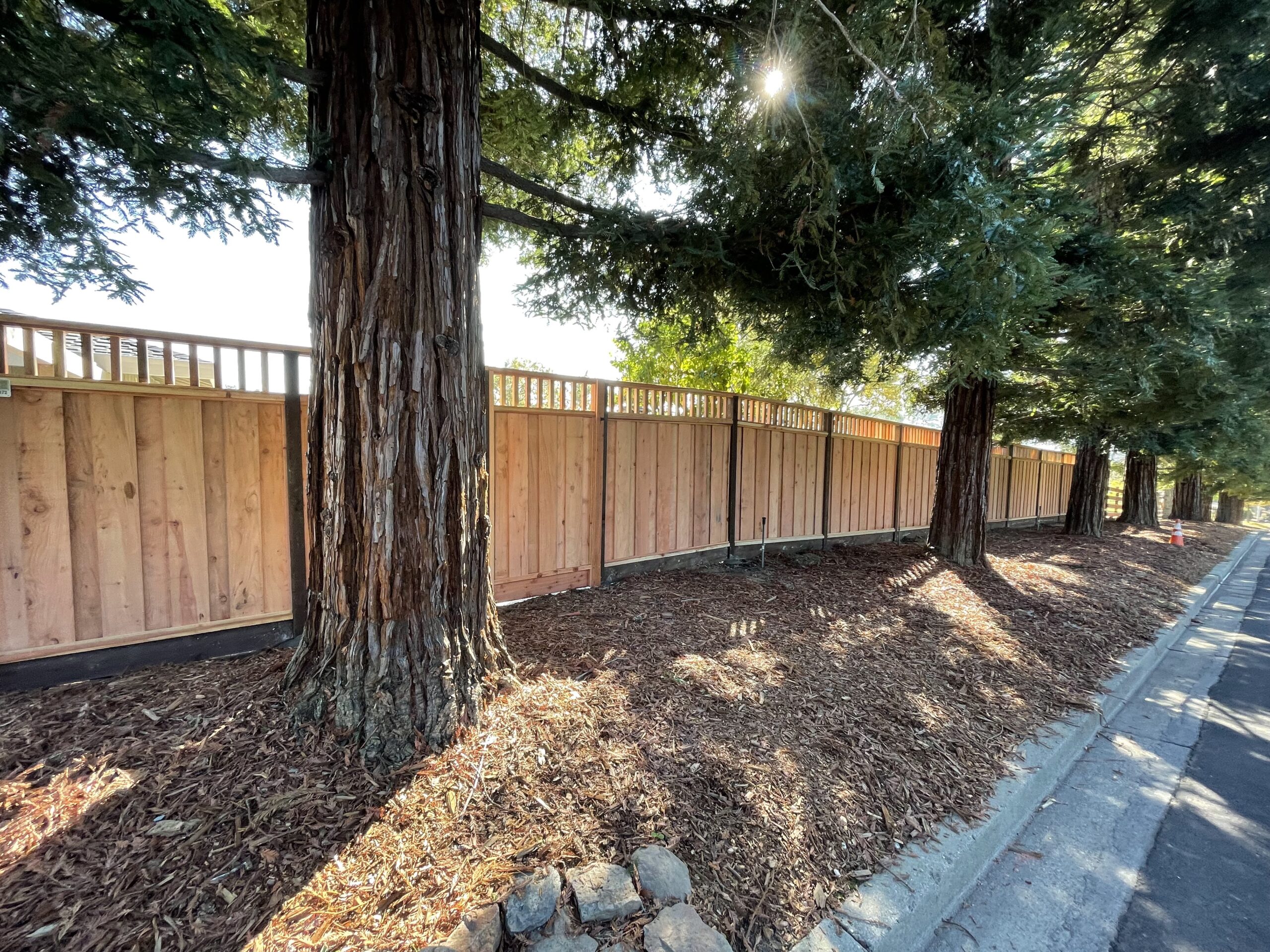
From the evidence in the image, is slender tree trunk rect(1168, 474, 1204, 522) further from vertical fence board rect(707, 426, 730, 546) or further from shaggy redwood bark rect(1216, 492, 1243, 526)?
vertical fence board rect(707, 426, 730, 546)

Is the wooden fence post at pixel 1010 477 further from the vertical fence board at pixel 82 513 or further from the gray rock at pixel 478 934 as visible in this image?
the vertical fence board at pixel 82 513

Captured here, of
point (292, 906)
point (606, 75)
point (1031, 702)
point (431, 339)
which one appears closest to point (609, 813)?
point (292, 906)

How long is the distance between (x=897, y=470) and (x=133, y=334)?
9.10 m

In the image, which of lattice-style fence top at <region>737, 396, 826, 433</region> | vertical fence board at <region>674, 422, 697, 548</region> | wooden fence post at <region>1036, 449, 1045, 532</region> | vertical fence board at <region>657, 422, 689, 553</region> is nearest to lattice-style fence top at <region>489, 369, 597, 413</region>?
vertical fence board at <region>657, 422, 689, 553</region>

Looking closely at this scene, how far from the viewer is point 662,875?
1.67 metres

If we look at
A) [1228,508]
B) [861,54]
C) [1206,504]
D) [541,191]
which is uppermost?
[861,54]

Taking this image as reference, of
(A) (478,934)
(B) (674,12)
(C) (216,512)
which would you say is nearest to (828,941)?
(A) (478,934)

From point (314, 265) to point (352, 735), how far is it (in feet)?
6.55

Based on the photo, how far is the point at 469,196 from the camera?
7.76 ft

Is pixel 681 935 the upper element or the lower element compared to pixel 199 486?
lower

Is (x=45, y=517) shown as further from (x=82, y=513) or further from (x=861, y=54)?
(x=861, y=54)

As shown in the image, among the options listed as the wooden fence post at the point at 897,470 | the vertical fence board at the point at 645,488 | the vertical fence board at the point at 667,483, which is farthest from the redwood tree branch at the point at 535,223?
the wooden fence post at the point at 897,470

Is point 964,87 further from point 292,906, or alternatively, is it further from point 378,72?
point 292,906

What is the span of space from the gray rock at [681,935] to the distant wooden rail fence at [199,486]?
9.18ft
